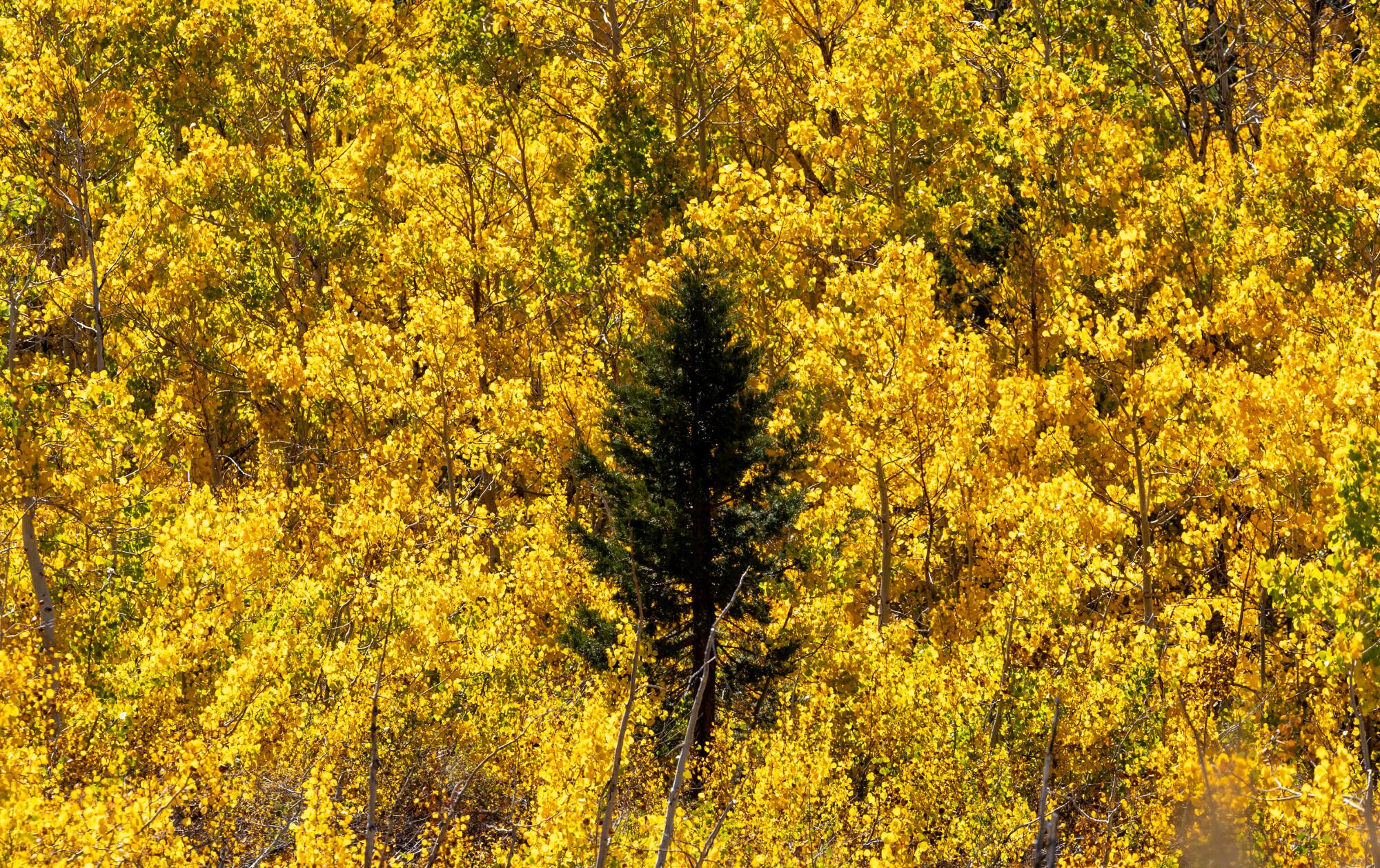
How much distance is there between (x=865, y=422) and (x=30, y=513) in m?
10.9

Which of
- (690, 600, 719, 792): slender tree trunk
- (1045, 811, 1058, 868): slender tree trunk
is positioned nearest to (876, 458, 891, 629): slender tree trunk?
(690, 600, 719, 792): slender tree trunk

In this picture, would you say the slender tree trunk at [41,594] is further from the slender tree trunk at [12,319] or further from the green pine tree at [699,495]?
the green pine tree at [699,495]

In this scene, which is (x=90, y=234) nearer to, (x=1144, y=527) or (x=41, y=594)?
(x=41, y=594)

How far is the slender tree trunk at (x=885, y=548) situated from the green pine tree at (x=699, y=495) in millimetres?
1402

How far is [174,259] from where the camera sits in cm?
2434

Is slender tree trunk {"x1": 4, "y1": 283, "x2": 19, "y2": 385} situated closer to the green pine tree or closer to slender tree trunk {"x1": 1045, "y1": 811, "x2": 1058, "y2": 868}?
the green pine tree

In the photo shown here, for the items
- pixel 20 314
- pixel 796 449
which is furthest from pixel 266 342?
pixel 796 449

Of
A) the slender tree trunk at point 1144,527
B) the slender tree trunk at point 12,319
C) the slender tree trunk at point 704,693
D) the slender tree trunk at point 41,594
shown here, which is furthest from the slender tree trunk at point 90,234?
the slender tree trunk at point 1144,527

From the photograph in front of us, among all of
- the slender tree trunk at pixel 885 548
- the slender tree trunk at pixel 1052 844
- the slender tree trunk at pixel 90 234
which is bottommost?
the slender tree trunk at pixel 1052 844

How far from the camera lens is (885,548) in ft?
62.8

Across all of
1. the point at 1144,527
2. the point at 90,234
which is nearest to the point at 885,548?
the point at 1144,527

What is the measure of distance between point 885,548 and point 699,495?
9.98ft

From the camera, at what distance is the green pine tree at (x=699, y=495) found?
58.4ft

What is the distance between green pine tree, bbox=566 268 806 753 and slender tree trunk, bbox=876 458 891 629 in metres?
1.40
